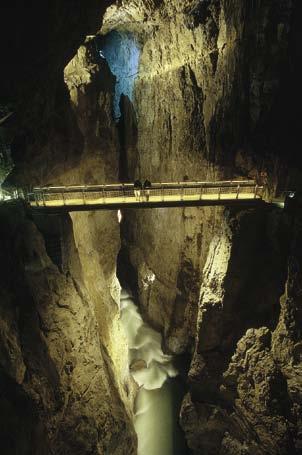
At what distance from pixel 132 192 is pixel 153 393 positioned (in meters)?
10.3

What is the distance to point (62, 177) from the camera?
A: 49.1ft

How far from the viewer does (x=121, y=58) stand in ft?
62.7

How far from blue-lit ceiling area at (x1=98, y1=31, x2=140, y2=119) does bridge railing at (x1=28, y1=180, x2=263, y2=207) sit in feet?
30.4

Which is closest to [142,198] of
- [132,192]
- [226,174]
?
[132,192]

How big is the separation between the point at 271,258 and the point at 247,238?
1.02 metres

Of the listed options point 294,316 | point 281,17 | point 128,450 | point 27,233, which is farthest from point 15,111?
point 128,450

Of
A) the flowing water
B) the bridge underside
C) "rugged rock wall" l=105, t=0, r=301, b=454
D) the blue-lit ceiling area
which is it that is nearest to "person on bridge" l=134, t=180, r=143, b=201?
the bridge underside

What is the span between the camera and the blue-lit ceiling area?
18.1 m

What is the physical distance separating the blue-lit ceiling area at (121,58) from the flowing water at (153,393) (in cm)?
1389

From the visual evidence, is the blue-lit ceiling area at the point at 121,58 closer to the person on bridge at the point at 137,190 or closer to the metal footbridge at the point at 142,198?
the metal footbridge at the point at 142,198

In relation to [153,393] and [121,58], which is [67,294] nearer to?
[153,393]

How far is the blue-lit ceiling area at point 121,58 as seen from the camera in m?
18.1

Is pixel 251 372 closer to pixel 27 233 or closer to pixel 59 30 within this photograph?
pixel 27 233

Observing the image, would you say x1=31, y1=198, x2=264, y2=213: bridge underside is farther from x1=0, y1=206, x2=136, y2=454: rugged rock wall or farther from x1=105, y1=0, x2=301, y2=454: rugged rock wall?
x1=0, y1=206, x2=136, y2=454: rugged rock wall
